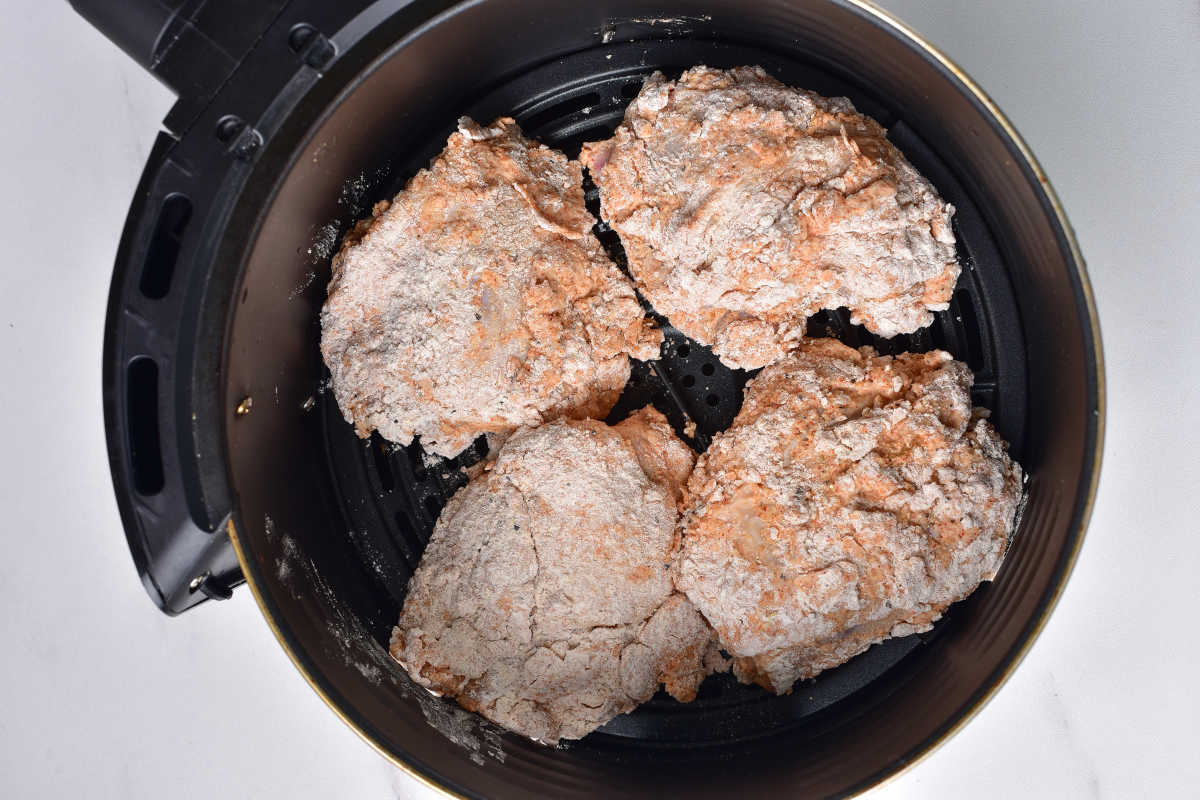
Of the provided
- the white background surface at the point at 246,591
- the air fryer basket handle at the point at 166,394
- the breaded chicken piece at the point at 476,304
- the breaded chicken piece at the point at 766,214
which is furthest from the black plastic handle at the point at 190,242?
the white background surface at the point at 246,591

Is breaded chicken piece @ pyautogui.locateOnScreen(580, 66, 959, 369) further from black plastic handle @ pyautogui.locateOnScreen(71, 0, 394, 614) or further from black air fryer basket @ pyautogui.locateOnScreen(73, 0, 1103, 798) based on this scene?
black plastic handle @ pyautogui.locateOnScreen(71, 0, 394, 614)

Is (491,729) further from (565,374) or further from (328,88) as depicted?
(328,88)

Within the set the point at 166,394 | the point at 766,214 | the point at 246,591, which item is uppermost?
the point at 766,214

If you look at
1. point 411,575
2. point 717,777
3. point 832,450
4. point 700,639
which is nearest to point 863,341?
point 832,450

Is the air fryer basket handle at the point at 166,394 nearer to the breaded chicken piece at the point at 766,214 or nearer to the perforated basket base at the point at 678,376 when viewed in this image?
the perforated basket base at the point at 678,376

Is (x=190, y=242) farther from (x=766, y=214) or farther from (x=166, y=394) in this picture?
(x=766, y=214)

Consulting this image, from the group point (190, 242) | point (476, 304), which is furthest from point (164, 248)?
point (476, 304)
